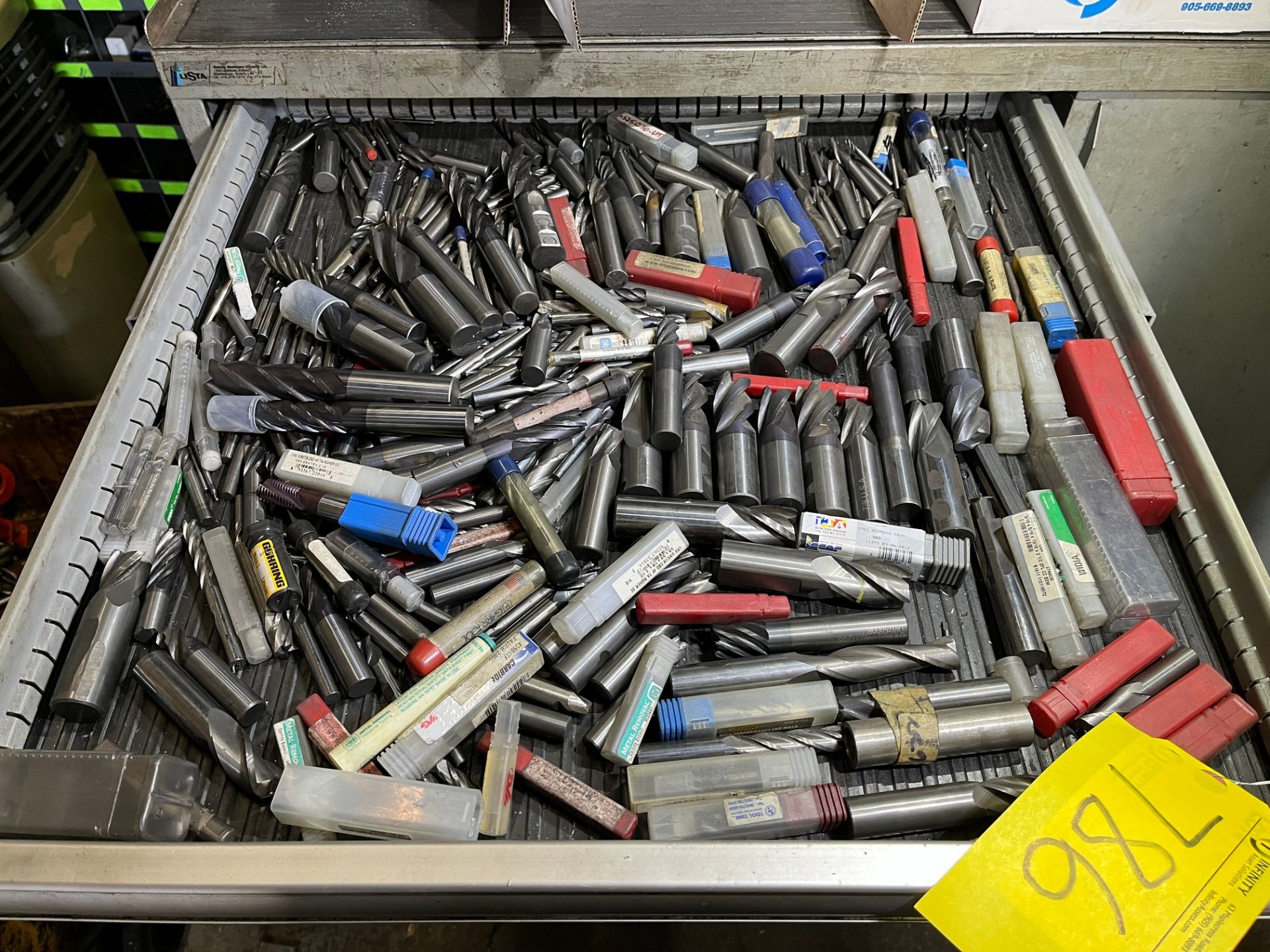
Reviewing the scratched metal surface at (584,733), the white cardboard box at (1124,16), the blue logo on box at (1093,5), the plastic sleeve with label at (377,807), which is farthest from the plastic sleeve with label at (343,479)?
the blue logo on box at (1093,5)

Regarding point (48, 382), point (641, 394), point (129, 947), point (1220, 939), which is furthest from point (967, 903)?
point (48, 382)

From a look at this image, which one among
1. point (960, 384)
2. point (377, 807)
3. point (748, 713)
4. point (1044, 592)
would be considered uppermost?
point (960, 384)

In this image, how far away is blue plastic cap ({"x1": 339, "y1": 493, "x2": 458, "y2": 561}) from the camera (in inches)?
53.5

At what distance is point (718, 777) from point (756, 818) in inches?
3.0

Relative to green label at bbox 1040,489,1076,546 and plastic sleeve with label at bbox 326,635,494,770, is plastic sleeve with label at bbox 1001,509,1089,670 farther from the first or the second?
plastic sleeve with label at bbox 326,635,494,770

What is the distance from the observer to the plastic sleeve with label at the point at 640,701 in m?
1.18

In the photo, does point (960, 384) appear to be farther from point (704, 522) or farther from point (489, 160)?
point (489, 160)

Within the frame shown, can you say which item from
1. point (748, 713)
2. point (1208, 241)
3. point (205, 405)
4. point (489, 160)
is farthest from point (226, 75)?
point (1208, 241)

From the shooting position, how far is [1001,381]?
155 centimetres

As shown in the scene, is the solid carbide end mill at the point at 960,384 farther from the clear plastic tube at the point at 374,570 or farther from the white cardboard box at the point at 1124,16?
the clear plastic tube at the point at 374,570

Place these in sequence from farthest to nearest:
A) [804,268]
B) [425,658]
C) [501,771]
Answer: [804,268]
[425,658]
[501,771]

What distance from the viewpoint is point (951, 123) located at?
6.79ft

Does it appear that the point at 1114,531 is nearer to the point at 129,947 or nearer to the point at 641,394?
the point at 641,394

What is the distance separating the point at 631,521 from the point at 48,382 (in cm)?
219
